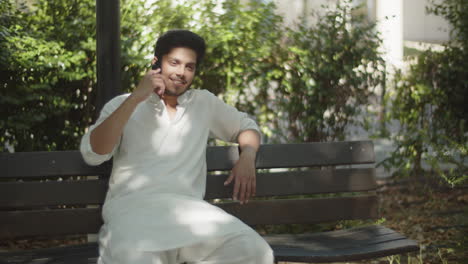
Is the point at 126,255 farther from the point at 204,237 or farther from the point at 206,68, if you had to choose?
the point at 206,68

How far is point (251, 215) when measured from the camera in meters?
3.82

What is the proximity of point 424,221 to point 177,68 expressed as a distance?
3624 millimetres

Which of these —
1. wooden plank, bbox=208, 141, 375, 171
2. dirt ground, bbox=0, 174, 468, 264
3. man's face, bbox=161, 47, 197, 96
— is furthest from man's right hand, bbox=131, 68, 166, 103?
dirt ground, bbox=0, 174, 468, 264

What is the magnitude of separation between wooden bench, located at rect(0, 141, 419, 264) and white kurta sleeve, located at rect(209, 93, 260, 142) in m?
0.24

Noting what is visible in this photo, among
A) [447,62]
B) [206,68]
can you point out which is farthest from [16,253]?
[447,62]

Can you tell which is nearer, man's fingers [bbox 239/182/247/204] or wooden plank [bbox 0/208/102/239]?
man's fingers [bbox 239/182/247/204]

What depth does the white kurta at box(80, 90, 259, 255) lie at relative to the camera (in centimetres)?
285

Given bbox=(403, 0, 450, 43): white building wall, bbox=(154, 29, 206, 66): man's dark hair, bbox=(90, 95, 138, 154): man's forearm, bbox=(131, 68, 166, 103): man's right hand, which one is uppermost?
bbox=(403, 0, 450, 43): white building wall

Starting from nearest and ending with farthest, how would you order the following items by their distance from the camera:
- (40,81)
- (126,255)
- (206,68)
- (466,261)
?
(126,255) < (466,261) < (40,81) < (206,68)

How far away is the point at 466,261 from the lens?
4551mm

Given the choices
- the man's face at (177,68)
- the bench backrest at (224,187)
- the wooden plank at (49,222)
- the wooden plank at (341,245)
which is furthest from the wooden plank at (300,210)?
the man's face at (177,68)

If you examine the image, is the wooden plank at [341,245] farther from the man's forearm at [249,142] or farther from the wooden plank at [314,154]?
the man's forearm at [249,142]

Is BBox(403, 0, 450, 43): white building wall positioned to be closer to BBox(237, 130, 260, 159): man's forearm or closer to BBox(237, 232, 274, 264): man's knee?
BBox(237, 130, 260, 159): man's forearm

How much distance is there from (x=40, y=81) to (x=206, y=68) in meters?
1.34
